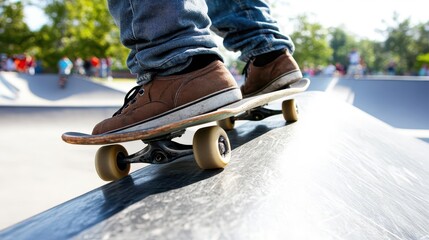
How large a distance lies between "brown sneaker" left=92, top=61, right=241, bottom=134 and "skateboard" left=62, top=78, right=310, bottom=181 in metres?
0.04

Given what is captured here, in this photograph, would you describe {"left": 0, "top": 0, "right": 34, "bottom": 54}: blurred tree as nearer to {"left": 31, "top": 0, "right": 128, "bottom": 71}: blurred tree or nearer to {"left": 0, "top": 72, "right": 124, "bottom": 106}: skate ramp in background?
{"left": 31, "top": 0, "right": 128, "bottom": 71}: blurred tree

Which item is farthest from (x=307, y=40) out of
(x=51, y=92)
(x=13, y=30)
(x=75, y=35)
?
(x=51, y=92)

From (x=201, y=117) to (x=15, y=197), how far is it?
1.85m

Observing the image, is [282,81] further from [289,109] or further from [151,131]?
[151,131]

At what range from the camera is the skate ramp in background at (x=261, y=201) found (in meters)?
0.86

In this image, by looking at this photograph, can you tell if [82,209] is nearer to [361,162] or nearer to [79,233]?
[79,233]

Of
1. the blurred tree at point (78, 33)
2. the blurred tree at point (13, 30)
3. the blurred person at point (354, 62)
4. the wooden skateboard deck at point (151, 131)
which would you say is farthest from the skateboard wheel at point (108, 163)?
the blurred tree at point (13, 30)

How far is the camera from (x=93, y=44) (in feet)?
135

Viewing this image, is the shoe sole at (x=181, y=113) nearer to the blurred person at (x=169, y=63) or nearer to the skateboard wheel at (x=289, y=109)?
the blurred person at (x=169, y=63)

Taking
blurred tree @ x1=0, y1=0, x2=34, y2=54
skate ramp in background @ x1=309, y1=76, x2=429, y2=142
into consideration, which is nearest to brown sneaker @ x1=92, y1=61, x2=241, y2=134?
skate ramp in background @ x1=309, y1=76, x2=429, y2=142

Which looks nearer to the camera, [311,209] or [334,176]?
[311,209]

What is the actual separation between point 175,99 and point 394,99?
8.21 meters

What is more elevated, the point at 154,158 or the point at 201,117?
the point at 201,117

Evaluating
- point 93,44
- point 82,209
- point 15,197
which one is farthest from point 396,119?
point 93,44
